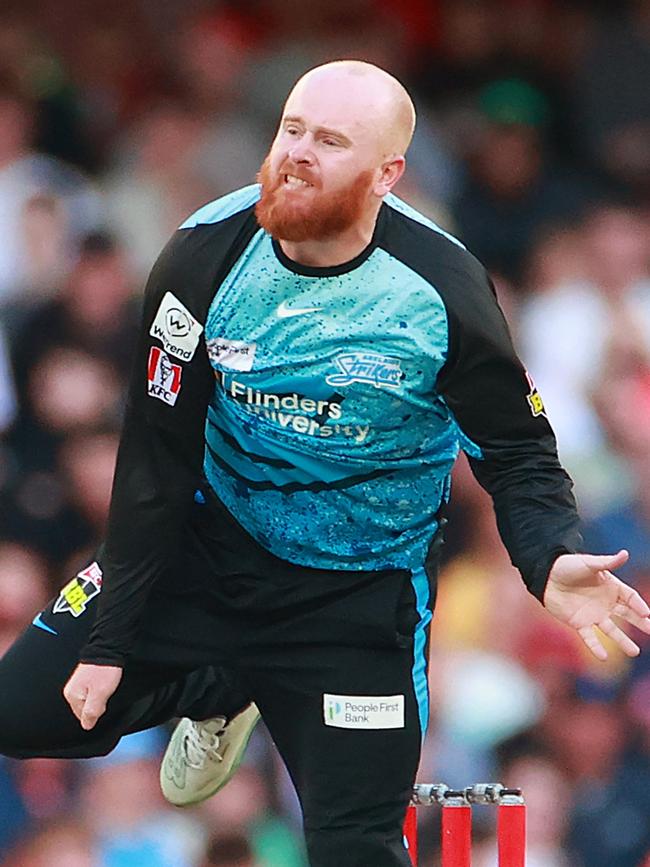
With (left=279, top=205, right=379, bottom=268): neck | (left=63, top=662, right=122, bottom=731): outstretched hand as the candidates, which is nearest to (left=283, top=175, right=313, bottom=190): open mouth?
(left=279, top=205, right=379, bottom=268): neck

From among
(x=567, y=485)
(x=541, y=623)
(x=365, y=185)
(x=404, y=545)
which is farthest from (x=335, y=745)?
(x=541, y=623)

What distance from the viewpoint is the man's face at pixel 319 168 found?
4250mm

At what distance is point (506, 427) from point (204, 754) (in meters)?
1.47

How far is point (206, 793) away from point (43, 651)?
0.88 metres

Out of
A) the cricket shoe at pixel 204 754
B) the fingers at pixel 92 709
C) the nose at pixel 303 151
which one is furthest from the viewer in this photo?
the cricket shoe at pixel 204 754

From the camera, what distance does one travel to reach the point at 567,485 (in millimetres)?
4406

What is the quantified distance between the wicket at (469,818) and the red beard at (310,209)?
1433 millimetres

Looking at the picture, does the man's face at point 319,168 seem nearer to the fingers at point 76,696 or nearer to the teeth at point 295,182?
the teeth at point 295,182

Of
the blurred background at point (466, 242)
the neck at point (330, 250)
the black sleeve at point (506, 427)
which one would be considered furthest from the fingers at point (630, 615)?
the blurred background at point (466, 242)

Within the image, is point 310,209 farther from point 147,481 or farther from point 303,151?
point 147,481

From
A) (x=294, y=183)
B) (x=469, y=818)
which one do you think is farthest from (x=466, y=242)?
(x=294, y=183)

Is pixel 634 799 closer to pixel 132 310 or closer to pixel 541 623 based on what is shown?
pixel 541 623

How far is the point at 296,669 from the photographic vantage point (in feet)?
15.4

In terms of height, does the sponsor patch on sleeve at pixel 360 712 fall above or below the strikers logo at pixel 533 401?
below
